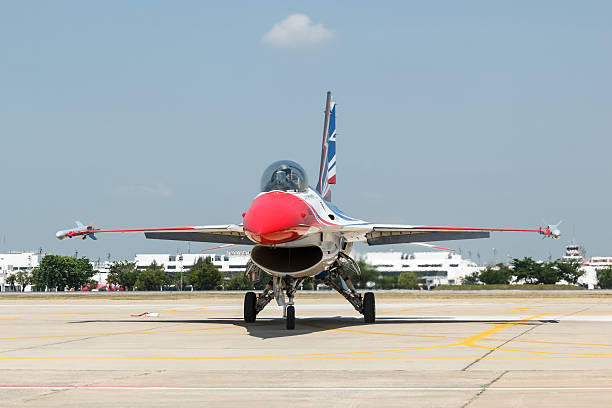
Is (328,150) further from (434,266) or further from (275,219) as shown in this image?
(434,266)

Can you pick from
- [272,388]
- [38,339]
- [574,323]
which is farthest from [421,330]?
[272,388]

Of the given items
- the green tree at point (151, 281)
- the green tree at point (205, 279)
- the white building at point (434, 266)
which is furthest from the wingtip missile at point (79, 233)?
the white building at point (434, 266)

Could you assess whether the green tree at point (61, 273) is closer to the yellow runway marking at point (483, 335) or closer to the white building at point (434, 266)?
the white building at point (434, 266)

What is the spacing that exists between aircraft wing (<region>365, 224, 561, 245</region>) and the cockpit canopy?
3.57 m

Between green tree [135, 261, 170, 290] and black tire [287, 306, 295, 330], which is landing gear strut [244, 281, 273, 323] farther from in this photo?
green tree [135, 261, 170, 290]

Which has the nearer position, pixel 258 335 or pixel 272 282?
pixel 258 335

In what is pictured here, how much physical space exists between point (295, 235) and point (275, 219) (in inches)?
35.0

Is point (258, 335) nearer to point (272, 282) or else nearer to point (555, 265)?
point (272, 282)

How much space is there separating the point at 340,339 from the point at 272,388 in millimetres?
7761

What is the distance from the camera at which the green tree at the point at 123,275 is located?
140m

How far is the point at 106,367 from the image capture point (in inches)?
489

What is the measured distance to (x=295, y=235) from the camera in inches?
726

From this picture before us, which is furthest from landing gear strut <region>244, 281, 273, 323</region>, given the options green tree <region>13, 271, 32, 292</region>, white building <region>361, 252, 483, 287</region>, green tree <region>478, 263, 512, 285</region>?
green tree <region>13, 271, 32, 292</region>

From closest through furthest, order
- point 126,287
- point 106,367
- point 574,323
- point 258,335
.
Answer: point 106,367 → point 258,335 → point 574,323 → point 126,287
